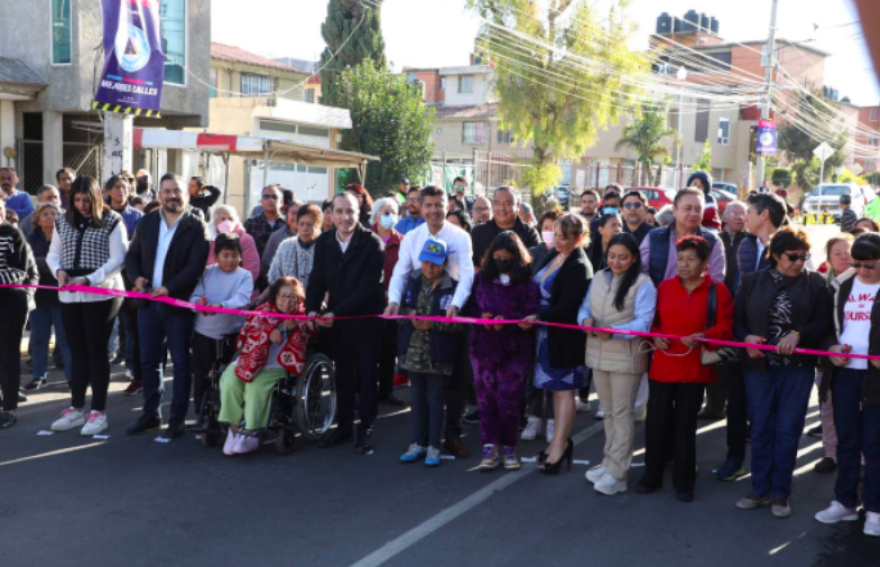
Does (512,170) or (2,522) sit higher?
(512,170)

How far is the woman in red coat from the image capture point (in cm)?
581

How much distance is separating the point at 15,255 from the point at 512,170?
25741 millimetres

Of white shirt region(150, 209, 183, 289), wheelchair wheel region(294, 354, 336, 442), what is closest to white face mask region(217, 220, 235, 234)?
white shirt region(150, 209, 183, 289)

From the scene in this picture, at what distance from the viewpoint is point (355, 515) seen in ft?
18.1

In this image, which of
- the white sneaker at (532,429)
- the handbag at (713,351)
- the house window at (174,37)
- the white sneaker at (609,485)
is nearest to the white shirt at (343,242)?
the white sneaker at (532,429)

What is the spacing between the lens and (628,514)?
18.5 ft

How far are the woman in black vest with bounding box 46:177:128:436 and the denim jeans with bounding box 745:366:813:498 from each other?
509 cm

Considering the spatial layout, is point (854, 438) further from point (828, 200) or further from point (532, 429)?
point (828, 200)

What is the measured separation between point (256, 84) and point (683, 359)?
3460cm

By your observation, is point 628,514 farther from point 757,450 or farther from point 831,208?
point 831,208

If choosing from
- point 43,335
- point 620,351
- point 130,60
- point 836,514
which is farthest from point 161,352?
point 130,60

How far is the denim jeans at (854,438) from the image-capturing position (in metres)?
5.31

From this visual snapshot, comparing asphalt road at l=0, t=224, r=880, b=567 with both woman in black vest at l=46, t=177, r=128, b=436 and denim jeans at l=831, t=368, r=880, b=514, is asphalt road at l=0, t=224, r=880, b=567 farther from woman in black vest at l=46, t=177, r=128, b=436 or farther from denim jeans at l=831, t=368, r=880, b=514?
woman in black vest at l=46, t=177, r=128, b=436

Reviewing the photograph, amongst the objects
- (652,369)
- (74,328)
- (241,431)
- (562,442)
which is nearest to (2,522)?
(241,431)
